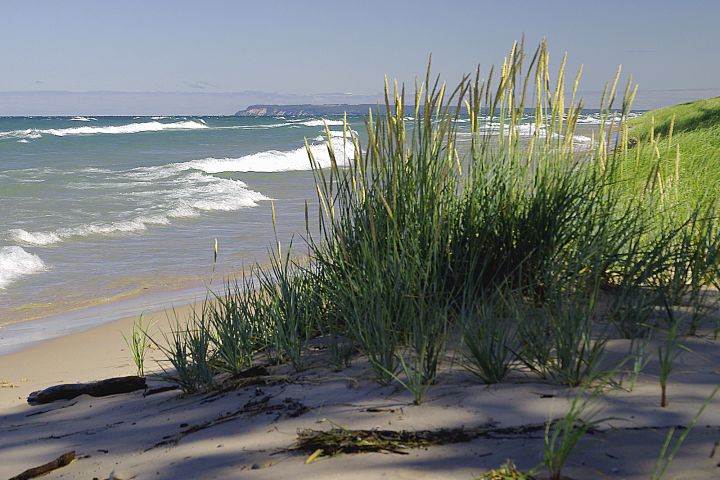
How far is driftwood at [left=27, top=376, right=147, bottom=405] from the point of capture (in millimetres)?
3990

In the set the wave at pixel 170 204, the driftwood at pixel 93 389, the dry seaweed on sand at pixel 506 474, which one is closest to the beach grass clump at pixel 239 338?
the driftwood at pixel 93 389

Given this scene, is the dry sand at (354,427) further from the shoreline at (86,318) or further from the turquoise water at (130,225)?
the shoreline at (86,318)

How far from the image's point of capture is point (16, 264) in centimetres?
980

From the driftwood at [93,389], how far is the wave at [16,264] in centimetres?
549

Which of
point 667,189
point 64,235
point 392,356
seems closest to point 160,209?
point 64,235

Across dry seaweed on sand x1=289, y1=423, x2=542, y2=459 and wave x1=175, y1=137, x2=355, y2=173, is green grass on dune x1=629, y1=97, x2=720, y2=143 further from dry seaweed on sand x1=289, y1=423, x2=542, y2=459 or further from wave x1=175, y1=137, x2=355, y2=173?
dry seaweed on sand x1=289, y1=423, x2=542, y2=459

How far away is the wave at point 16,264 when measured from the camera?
9.46m

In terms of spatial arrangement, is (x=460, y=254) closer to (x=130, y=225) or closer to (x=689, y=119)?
(x=130, y=225)

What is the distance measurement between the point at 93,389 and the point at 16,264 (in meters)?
6.41

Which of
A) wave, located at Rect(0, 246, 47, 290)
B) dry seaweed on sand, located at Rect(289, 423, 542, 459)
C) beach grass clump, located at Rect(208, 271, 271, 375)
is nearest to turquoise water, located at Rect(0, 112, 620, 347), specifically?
wave, located at Rect(0, 246, 47, 290)

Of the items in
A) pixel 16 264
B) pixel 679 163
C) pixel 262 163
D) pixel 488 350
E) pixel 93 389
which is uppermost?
pixel 679 163

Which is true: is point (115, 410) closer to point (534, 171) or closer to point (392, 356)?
point (392, 356)

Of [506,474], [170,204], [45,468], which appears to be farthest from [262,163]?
[506,474]

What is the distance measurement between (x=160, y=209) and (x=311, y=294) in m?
11.5
